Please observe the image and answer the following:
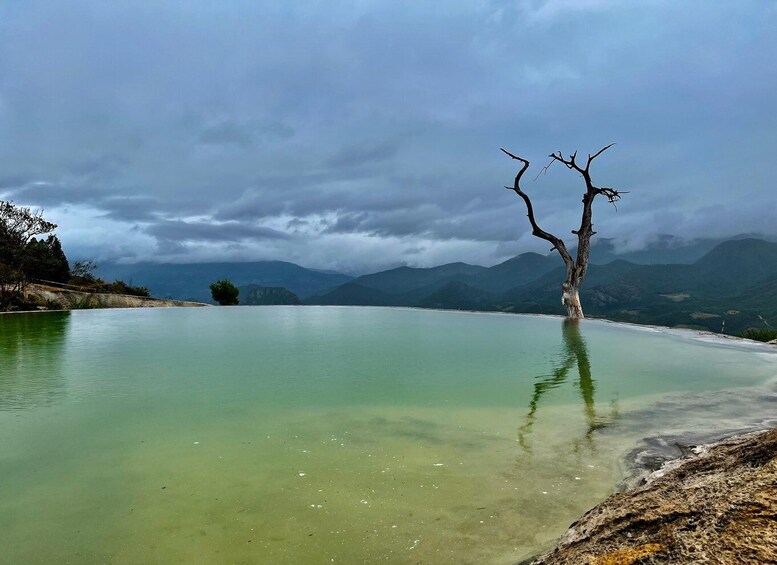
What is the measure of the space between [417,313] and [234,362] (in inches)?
744

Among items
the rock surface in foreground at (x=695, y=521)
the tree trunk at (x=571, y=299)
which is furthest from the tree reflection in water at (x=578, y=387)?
the tree trunk at (x=571, y=299)

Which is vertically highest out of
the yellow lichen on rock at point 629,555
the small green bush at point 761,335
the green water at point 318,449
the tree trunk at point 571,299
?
the tree trunk at point 571,299

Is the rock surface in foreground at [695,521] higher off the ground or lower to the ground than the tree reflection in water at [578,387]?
higher

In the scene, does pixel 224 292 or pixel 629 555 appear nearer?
pixel 629 555

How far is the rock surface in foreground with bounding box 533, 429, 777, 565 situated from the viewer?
1872 mm

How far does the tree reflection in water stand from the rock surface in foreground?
7.63ft

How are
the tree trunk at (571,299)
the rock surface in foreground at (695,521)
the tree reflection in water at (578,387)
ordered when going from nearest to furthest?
1. the rock surface in foreground at (695,521)
2. the tree reflection in water at (578,387)
3. the tree trunk at (571,299)

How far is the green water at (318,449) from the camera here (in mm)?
3340

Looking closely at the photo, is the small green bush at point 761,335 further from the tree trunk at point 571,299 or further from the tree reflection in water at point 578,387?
the tree reflection in water at point 578,387

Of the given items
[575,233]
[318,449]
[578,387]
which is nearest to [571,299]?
[575,233]

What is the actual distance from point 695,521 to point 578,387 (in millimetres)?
6539

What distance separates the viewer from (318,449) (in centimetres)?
509

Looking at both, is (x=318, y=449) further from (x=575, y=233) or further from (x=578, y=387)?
(x=575, y=233)

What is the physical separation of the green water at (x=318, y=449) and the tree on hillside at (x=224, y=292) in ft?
94.8
